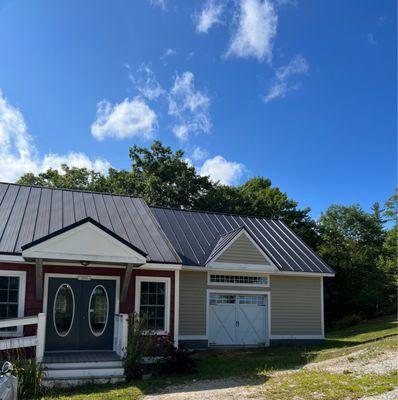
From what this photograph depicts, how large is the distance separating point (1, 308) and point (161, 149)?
27.2 metres

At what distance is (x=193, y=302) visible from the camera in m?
17.8

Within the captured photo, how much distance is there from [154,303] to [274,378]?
4.74 m

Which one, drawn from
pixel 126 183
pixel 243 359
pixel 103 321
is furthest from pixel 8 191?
pixel 126 183

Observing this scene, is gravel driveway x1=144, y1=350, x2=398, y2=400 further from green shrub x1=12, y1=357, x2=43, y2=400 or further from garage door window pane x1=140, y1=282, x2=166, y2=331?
garage door window pane x1=140, y1=282, x2=166, y2=331

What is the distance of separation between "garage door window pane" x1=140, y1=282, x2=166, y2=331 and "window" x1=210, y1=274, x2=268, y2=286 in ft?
11.3

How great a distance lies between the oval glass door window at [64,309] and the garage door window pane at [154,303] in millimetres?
2181

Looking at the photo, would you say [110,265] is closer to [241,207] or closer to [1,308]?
[1,308]

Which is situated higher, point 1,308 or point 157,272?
point 157,272

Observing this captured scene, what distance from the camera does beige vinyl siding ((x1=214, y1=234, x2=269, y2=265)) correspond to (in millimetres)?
17875

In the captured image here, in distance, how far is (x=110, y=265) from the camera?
46.6 feet

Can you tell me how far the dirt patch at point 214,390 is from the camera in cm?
982

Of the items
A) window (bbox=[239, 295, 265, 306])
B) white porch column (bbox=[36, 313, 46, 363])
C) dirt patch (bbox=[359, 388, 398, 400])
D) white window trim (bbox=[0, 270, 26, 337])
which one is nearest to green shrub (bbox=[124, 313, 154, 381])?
white porch column (bbox=[36, 313, 46, 363])

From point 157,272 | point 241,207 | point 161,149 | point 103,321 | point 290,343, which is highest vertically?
point 161,149

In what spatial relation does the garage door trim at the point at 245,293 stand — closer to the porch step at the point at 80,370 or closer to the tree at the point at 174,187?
the porch step at the point at 80,370
